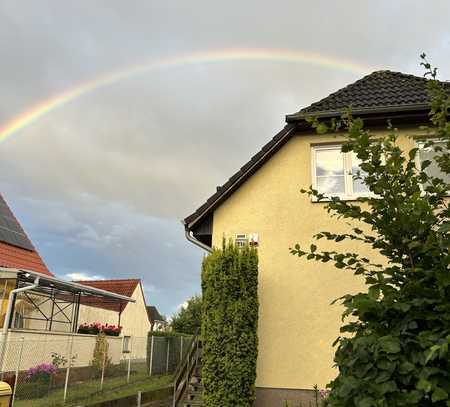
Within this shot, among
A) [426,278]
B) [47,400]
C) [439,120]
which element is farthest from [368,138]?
[47,400]

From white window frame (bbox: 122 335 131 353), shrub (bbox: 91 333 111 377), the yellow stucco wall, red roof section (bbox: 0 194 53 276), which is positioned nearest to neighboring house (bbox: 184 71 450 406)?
the yellow stucco wall

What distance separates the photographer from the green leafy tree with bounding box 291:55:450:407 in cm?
193

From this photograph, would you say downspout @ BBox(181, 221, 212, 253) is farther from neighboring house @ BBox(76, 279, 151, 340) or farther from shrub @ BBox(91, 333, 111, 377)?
neighboring house @ BBox(76, 279, 151, 340)

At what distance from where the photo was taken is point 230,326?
24.3 feet

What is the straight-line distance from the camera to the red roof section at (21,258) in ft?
46.2

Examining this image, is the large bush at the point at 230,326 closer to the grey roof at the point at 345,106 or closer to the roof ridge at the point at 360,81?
the grey roof at the point at 345,106

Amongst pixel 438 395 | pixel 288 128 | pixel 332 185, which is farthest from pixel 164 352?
pixel 438 395

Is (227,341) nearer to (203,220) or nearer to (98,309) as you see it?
(203,220)

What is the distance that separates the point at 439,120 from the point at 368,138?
0.76 metres

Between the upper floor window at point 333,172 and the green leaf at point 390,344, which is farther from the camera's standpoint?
the upper floor window at point 333,172

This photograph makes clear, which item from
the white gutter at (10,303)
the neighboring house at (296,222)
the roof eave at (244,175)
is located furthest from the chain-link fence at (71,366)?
the roof eave at (244,175)

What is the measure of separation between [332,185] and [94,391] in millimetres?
8591

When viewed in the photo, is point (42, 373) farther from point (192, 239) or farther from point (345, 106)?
point (345, 106)

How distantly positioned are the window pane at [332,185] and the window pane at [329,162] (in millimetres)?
123
